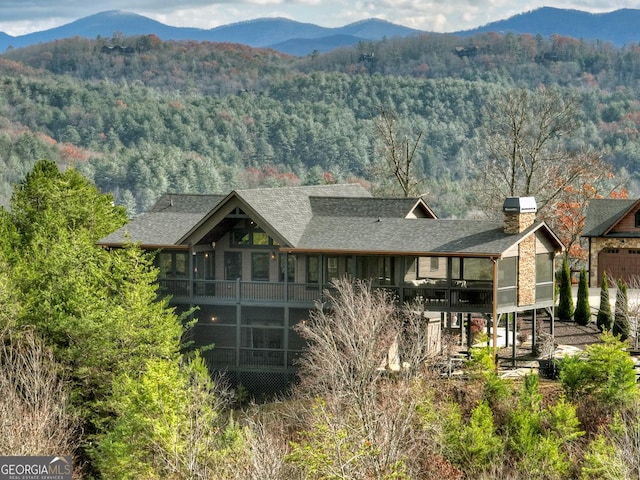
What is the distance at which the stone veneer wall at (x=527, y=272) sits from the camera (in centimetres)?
4078

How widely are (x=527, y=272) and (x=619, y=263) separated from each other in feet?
69.5

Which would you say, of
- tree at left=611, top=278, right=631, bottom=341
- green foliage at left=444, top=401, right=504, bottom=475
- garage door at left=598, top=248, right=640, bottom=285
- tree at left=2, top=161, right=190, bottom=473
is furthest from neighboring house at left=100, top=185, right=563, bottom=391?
garage door at left=598, top=248, right=640, bottom=285

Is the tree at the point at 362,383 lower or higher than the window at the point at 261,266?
lower

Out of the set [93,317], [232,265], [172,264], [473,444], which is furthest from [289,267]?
[473,444]

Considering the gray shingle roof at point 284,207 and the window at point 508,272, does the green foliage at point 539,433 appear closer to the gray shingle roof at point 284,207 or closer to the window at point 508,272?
the window at point 508,272

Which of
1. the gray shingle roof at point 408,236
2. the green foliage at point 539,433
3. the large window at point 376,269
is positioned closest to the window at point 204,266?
the gray shingle roof at point 408,236

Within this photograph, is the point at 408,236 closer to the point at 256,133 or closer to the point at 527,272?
the point at 527,272

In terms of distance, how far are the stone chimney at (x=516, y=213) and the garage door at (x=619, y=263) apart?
840 inches

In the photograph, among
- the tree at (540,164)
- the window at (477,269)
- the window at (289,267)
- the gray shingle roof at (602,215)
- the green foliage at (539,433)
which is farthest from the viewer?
the gray shingle roof at (602,215)

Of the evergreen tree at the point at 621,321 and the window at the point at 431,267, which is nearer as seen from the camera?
the window at the point at 431,267

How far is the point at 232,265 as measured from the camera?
43.7 m

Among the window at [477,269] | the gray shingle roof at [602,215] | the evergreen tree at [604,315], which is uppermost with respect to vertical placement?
the gray shingle roof at [602,215]

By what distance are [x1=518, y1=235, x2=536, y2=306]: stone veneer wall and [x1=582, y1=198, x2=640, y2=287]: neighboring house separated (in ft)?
64.5

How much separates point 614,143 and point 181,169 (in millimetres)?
58040
